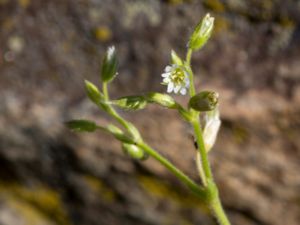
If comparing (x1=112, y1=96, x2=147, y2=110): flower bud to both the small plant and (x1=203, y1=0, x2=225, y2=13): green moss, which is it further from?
(x1=203, y1=0, x2=225, y2=13): green moss

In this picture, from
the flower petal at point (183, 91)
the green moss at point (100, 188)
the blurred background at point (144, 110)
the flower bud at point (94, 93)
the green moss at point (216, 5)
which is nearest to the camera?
the flower petal at point (183, 91)

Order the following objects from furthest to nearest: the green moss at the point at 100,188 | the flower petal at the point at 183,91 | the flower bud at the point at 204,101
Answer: the green moss at the point at 100,188 → the flower petal at the point at 183,91 → the flower bud at the point at 204,101

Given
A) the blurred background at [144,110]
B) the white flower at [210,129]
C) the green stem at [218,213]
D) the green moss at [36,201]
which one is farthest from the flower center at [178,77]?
the green moss at [36,201]

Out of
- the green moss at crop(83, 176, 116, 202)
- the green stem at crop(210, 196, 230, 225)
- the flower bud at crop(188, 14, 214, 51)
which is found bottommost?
the green stem at crop(210, 196, 230, 225)

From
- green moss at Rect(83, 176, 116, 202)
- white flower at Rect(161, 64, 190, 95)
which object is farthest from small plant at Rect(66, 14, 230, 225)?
green moss at Rect(83, 176, 116, 202)

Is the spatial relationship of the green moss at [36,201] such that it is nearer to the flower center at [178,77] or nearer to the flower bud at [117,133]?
the flower bud at [117,133]

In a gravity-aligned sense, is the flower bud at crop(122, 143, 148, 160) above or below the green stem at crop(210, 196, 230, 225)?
above
